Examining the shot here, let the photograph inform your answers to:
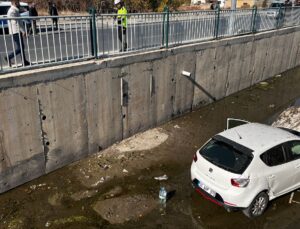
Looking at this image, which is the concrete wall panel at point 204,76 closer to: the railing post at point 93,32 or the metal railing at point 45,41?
the railing post at point 93,32

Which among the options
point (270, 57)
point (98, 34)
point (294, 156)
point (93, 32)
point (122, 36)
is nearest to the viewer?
point (294, 156)

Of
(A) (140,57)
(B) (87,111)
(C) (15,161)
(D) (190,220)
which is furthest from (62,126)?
(D) (190,220)

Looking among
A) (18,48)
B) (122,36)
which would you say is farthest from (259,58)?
(18,48)

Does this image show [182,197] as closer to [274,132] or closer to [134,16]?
[274,132]

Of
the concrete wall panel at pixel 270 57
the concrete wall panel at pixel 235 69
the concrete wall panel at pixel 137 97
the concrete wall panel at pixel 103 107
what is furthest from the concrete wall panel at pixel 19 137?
the concrete wall panel at pixel 270 57

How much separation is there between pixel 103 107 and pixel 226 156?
380 cm

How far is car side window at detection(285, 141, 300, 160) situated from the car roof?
0.11m

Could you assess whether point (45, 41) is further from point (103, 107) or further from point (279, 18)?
point (279, 18)

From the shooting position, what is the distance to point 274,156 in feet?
19.7

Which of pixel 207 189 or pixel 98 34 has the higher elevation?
pixel 98 34

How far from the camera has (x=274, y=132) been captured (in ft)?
21.9

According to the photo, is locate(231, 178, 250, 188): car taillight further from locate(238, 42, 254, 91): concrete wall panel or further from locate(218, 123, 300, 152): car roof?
locate(238, 42, 254, 91): concrete wall panel

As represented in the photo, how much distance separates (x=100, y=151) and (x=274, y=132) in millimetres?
4606

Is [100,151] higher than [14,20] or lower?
lower
